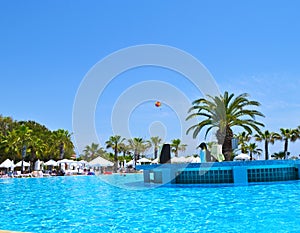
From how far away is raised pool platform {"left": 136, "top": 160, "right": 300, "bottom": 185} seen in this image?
17.4m

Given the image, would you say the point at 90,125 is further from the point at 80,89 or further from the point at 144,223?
the point at 144,223

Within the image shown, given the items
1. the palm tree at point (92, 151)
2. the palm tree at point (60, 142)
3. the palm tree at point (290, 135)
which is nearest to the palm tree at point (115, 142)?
the palm tree at point (60, 142)

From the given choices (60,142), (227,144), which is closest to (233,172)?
(227,144)

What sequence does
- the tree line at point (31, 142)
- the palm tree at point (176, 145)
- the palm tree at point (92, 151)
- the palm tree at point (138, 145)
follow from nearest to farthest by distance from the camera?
the tree line at point (31, 142) < the palm tree at point (176, 145) < the palm tree at point (138, 145) < the palm tree at point (92, 151)

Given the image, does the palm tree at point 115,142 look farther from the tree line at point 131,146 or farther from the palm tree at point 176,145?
the palm tree at point 176,145

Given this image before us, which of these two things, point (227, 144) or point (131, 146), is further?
Answer: point (131, 146)

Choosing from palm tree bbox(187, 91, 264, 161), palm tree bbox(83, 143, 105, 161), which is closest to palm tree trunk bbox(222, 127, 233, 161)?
palm tree bbox(187, 91, 264, 161)

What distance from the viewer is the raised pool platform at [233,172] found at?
57.1 feet

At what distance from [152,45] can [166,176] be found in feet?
23.1

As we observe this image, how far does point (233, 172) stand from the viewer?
17.5 meters

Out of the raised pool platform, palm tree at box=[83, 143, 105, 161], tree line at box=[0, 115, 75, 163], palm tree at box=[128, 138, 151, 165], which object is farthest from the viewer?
palm tree at box=[83, 143, 105, 161]

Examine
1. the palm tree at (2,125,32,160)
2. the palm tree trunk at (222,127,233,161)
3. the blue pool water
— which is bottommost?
the blue pool water

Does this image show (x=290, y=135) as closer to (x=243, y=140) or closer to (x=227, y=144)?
(x=243, y=140)

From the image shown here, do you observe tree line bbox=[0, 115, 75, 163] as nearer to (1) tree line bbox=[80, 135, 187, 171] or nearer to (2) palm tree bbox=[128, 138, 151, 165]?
(1) tree line bbox=[80, 135, 187, 171]
